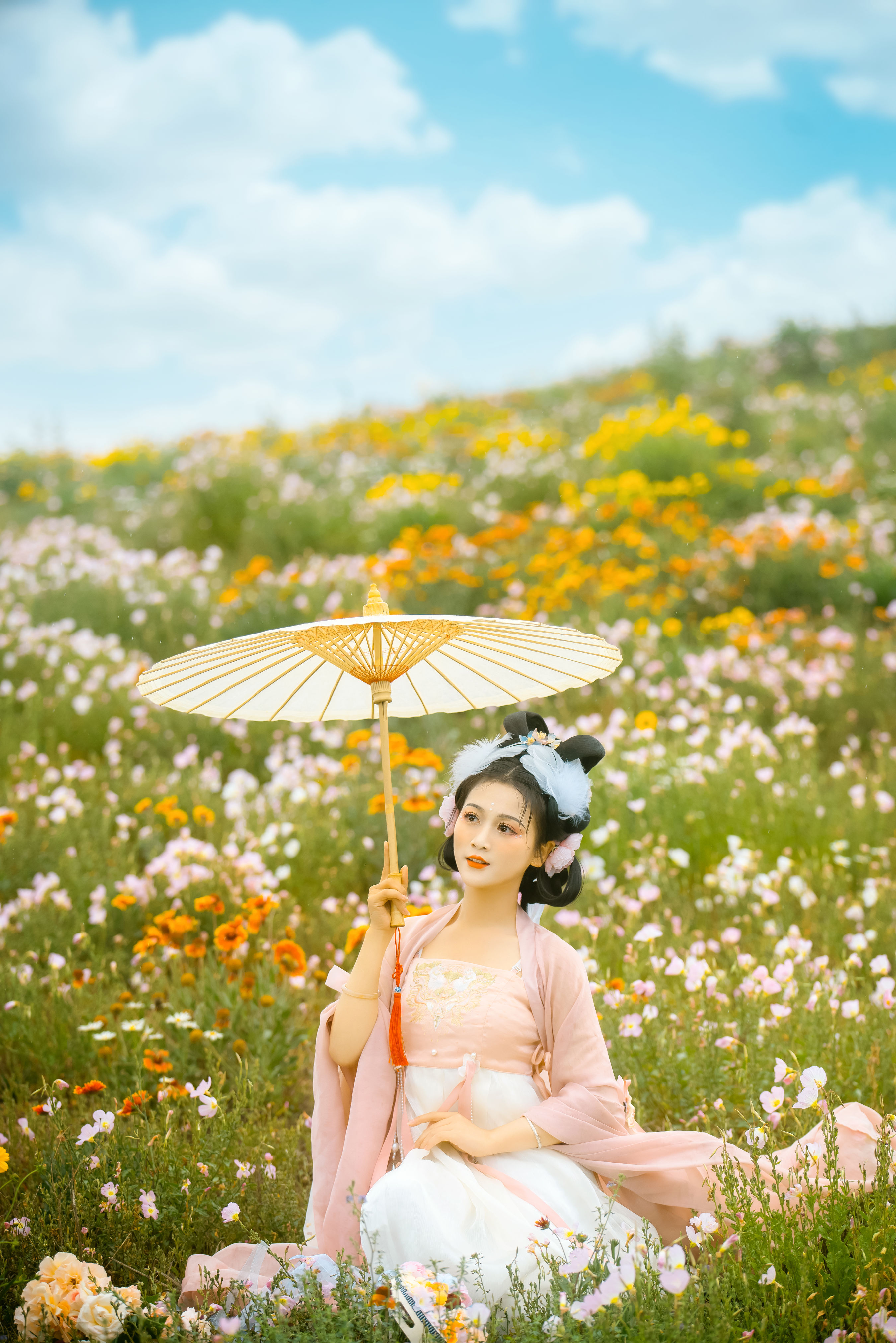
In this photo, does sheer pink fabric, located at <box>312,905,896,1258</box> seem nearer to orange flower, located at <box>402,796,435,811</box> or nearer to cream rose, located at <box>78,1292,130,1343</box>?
cream rose, located at <box>78,1292,130,1343</box>

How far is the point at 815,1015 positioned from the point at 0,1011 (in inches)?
108

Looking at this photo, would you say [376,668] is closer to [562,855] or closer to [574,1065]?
[562,855]

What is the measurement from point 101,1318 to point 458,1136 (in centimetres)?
84

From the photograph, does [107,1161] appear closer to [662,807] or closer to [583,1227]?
[583,1227]

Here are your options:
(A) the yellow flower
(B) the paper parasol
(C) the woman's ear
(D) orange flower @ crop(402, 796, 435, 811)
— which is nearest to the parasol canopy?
(B) the paper parasol

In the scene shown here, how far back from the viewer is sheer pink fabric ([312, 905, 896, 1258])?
7.97ft

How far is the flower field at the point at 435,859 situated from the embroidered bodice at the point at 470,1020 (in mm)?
402

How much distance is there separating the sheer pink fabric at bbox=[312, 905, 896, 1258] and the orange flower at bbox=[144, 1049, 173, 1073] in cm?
74

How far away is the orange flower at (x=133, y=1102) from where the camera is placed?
2785 millimetres

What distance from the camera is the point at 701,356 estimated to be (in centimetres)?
1681

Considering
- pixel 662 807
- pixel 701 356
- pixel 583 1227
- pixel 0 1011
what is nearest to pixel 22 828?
pixel 0 1011

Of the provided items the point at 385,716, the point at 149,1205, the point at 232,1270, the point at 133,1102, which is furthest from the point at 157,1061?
the point at 385,716

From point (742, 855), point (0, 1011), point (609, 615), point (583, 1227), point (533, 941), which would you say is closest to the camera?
point (583, 1227)

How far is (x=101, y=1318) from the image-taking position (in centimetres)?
227
